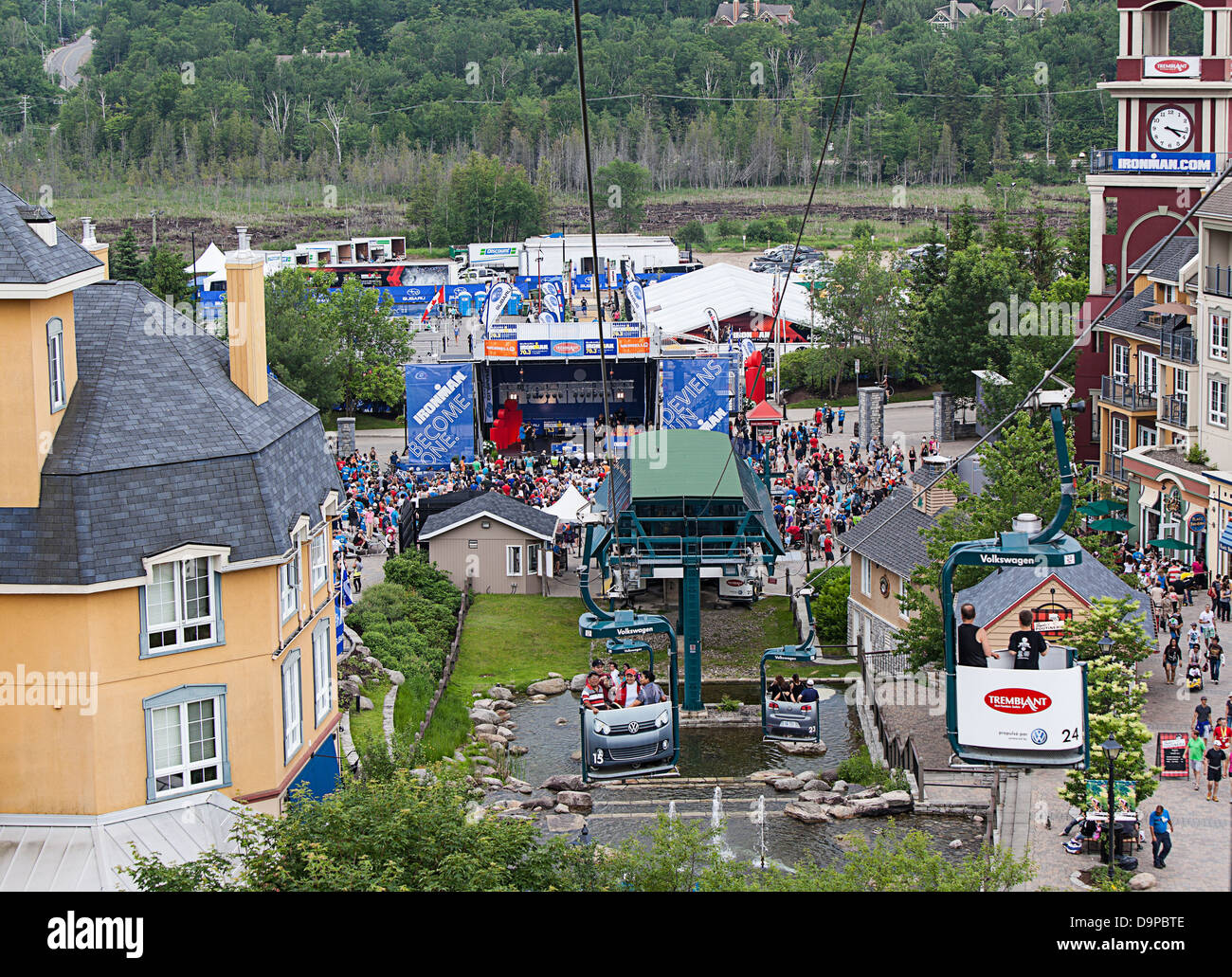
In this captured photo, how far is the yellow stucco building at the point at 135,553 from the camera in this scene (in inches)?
973

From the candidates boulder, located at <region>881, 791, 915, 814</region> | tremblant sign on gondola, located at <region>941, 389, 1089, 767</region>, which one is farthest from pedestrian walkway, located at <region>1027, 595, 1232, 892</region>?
tremblant sign on gondola, located at <region>941, 389, 1089, 767</region>

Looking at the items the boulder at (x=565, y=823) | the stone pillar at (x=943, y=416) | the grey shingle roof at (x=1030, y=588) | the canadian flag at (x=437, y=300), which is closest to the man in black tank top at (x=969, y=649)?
the boulder at (x=565, y=823)

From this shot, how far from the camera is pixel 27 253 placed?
24.6m

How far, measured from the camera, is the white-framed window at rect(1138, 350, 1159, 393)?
177 ft

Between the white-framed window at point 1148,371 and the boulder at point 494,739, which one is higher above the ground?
the white-framed window at point 1148,371

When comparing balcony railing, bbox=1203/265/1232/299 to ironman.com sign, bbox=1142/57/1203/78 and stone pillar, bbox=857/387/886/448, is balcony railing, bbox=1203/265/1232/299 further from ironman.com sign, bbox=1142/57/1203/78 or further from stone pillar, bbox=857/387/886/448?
stone pillar, bbox=857/387/886/448

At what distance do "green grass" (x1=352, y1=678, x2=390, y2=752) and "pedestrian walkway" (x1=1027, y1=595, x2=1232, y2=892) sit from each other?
12.8m

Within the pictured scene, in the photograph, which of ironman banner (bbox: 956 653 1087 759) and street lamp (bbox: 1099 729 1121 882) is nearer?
ironman banner (bbox: 956 653 1087 759)

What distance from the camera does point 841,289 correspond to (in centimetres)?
7688

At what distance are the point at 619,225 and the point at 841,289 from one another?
71656 millimetres

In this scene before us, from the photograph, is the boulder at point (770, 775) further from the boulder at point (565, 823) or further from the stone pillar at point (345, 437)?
the stone pillar at point (345, 437)

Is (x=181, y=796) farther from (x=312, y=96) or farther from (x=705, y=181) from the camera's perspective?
(x=312, y=96)

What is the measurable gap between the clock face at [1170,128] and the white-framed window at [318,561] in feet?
132
